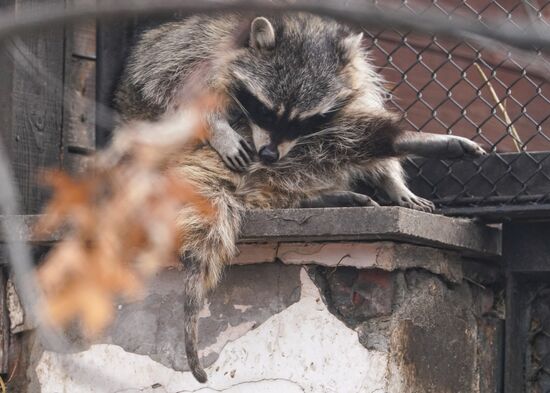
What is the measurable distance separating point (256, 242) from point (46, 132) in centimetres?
98

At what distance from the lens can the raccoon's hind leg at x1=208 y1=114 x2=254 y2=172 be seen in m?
3.42

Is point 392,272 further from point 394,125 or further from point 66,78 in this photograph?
point 66,78

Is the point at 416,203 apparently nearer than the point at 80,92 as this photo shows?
Yes

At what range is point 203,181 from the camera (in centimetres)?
336

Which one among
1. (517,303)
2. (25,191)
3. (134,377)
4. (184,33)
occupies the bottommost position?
(134,377)

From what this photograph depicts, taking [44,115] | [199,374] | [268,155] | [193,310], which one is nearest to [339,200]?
[268,155]

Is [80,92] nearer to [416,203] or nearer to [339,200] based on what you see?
[339,200]

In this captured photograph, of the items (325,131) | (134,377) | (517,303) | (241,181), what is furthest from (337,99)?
(134,377)

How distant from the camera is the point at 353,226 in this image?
125 inches

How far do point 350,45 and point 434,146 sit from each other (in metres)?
0.80

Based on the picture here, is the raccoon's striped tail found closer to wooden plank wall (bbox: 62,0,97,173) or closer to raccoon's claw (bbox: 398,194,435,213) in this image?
raccoon's claw (bbox: 398,194,435,213)

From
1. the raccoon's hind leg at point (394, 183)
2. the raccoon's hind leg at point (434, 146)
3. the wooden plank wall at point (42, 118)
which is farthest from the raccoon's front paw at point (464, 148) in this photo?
the wooden plank wall at point (42, 118)

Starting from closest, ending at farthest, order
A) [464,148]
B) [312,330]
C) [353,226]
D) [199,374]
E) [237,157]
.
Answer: [199,374]
[353,226]
[312,330]
[237,157]
[464,148]

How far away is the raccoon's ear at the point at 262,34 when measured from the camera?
3.90 m
